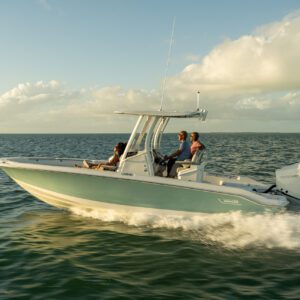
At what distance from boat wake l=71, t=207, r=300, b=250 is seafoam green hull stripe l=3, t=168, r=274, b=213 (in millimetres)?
203


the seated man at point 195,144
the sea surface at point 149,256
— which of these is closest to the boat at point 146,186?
the seated man at point 195,144

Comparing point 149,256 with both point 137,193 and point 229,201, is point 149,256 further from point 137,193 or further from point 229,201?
point 229,201

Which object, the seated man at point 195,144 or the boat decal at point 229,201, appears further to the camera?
the seated man at point 195,144

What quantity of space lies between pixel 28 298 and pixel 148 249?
244 centimetres

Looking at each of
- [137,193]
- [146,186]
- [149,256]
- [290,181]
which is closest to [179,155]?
[146,186]

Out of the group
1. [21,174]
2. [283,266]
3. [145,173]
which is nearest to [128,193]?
[145,173]

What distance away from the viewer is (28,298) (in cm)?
508

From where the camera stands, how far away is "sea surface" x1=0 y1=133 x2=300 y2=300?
5.30 metres

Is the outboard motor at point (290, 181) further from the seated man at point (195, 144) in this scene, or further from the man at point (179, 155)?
the man at point (179, 155)

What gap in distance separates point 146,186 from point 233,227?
1.97 meters

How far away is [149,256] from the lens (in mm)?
6574

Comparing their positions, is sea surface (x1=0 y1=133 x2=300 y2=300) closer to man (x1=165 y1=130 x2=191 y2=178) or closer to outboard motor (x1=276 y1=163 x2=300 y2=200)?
outboard motor (x1=276 y1=163 x2=300 y2=200)

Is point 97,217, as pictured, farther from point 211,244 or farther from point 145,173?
point 211,244

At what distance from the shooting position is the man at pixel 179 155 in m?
8.45
